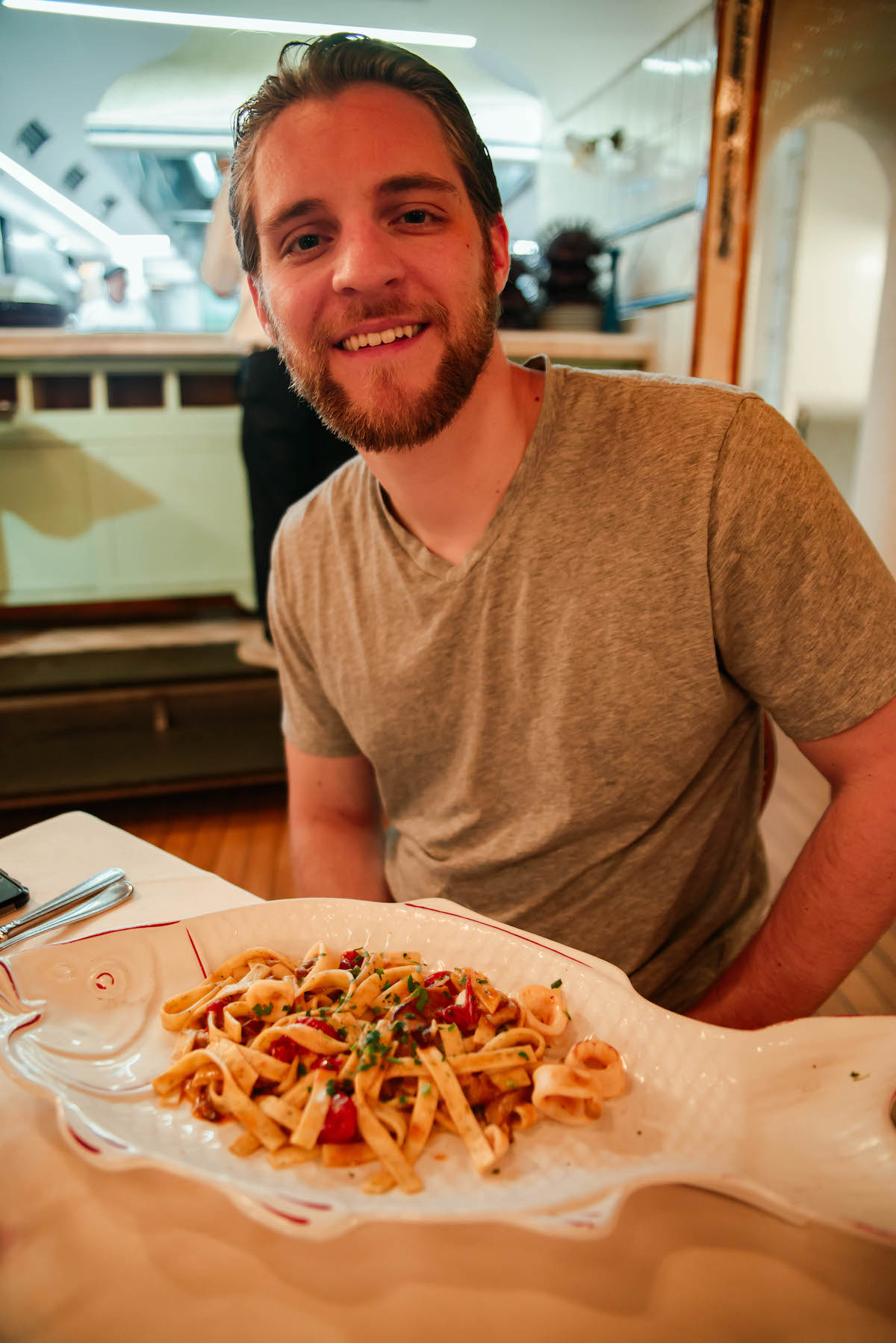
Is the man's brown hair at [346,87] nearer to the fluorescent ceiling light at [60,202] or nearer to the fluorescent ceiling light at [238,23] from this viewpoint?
the fluorescent ceiling light at [238,23]

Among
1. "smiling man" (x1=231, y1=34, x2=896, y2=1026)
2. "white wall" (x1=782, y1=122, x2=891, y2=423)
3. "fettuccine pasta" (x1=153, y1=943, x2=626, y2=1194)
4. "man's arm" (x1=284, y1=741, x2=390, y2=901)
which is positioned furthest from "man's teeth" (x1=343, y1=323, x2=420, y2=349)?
"white wall" (x1=782, y1=122, x2=891, y2=423)

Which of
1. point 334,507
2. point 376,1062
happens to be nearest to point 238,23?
point 334,507

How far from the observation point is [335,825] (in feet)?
3.88

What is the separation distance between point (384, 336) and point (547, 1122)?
785mm

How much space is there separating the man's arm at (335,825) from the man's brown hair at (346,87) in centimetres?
66

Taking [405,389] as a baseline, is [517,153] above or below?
above

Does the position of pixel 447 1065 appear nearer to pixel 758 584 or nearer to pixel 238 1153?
pixel 238 1153

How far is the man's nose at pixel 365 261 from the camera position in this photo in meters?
0.89

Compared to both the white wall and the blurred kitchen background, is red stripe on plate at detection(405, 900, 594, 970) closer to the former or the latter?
the blurred kitchen background

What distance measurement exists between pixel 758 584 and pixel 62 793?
253 centimetres

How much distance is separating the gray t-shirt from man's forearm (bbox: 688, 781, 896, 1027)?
0.33 ft

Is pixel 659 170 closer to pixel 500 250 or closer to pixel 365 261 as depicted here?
pixel 500 250

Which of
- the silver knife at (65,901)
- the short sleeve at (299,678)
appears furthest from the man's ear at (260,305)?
the silver knife at (65,901)

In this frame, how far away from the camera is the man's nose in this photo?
2.93 feet
